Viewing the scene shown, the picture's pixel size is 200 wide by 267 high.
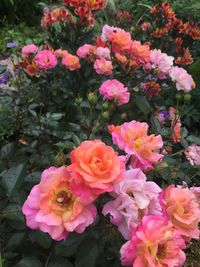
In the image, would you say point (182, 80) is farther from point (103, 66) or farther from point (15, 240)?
point (15, 240)

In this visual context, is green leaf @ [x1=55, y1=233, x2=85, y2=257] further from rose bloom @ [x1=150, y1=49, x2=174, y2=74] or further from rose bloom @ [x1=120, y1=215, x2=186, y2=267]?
rose bloom @ [x1=150, y1=49, x2=174, y2=74]

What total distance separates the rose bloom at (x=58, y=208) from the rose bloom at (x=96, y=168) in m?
0.05

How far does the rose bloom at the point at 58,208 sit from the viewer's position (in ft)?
4.31

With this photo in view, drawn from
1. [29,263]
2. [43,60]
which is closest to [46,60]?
[43,60]

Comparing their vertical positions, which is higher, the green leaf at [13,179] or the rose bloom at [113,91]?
the rose bloom at [113,91]

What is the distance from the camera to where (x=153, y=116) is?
2576 millimetres

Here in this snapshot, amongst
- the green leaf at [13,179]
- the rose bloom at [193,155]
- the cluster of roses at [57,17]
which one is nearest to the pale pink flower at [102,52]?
the cluster of roses at [57,17]

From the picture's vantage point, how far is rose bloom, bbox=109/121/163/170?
146cm

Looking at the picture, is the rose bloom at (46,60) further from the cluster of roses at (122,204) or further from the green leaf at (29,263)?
the green leaf at (29,263)

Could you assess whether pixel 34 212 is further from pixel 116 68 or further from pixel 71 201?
pixel 116 68

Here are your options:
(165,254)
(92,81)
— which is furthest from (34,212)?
(92,81)

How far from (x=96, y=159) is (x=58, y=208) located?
0.59ft

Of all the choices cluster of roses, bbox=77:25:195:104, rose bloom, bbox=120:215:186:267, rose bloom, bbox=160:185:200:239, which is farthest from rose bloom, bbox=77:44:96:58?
rose bloom, bbox=120:215:186:267

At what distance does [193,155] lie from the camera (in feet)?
7.28
